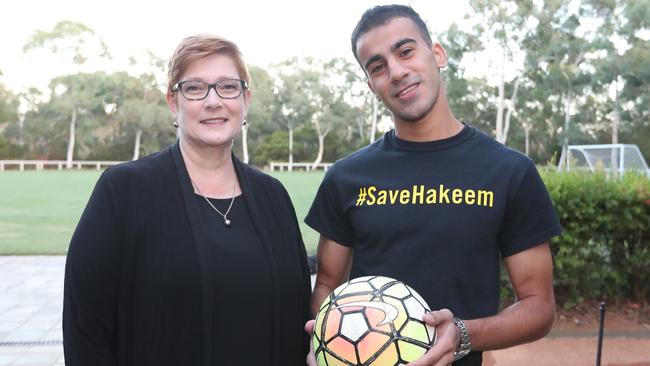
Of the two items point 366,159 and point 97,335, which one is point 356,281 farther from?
point 97,335

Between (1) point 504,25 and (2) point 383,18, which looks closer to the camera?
(2) point 383,18

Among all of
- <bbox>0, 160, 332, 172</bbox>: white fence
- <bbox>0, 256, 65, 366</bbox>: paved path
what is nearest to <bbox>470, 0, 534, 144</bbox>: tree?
<bbox>0, 160, 332, 172</bbox>: white fence

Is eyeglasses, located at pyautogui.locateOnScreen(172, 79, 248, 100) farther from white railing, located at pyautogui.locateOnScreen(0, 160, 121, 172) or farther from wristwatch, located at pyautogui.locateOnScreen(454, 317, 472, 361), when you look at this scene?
white railing, located at pyautogui.locateOnScreen(0, 160, 121, 172)

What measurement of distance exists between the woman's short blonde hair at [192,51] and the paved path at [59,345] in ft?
13.3

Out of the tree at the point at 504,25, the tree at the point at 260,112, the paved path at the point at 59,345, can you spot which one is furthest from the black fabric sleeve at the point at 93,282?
the tree at the point at 260,112

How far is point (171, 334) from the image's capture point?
2.16m

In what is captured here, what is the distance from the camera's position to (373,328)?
5.73 feet

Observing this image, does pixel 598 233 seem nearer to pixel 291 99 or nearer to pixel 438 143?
pixel 438 143

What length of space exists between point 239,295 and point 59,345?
15.1 ft

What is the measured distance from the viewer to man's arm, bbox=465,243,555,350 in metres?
2.00

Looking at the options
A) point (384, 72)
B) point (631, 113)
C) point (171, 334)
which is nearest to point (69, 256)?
point (171, 334)

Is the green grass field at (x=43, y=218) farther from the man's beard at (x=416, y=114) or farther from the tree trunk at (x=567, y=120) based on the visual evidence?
the tree trunk at (x=567, y=120)

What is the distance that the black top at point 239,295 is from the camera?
2178 millimetres

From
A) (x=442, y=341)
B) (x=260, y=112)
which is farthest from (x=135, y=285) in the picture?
(x=260, y=112)
